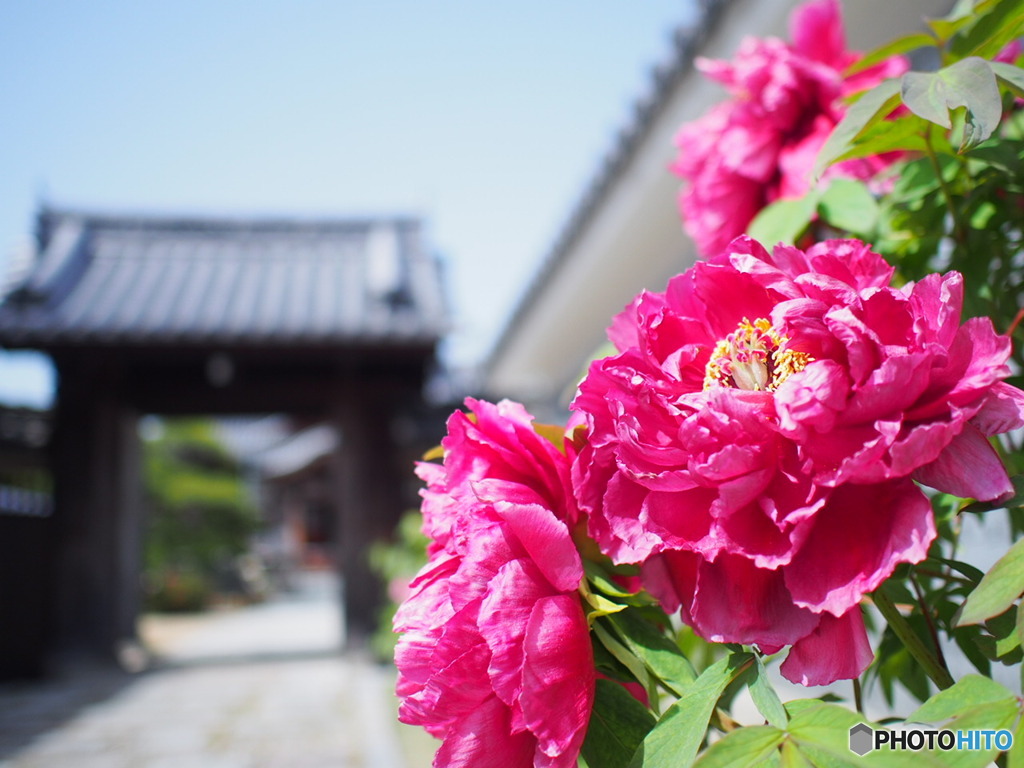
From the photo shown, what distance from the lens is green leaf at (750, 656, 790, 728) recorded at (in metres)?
0.42

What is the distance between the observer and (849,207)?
77cm

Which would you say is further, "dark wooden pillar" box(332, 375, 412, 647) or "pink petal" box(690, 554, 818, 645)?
"dark wooden pillar" box(332, 375, 412, 647)

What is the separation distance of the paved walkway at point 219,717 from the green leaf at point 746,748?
3.42m

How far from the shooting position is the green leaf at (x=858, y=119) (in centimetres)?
59

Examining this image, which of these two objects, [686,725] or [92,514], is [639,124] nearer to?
[686,725]

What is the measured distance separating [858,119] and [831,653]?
1.27 feet

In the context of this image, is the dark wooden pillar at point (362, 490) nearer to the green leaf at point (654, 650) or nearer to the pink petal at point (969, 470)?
the green leaf at point (654, 650)

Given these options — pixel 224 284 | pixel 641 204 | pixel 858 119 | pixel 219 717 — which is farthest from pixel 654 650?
pixel 224 284

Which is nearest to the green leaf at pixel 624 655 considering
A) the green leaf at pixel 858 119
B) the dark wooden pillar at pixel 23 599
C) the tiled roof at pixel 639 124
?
the green leaf at pixel 858 119

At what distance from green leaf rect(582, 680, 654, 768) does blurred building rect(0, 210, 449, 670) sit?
626 cm

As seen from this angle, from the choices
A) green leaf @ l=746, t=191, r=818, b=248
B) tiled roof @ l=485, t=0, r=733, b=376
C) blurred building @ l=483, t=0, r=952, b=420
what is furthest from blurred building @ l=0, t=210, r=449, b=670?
green leaf @ l=746, t=191, r=818, b=248

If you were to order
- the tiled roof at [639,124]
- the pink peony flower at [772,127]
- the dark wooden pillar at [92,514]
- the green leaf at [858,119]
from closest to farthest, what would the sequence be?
1. the green leaf at [858,119]
2. the pink peony flower at [772,127]
3. the tiled roof at [639,124]
4. the dark wooden pillar at [92,514]

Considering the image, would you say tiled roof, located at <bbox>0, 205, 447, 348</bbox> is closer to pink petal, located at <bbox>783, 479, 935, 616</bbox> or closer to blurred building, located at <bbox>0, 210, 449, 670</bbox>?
blurred building, located at <bbox>0, 210, 449, 670</bbox>

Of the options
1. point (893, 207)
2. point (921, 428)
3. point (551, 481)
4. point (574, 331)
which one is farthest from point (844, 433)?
point (574, 331)
